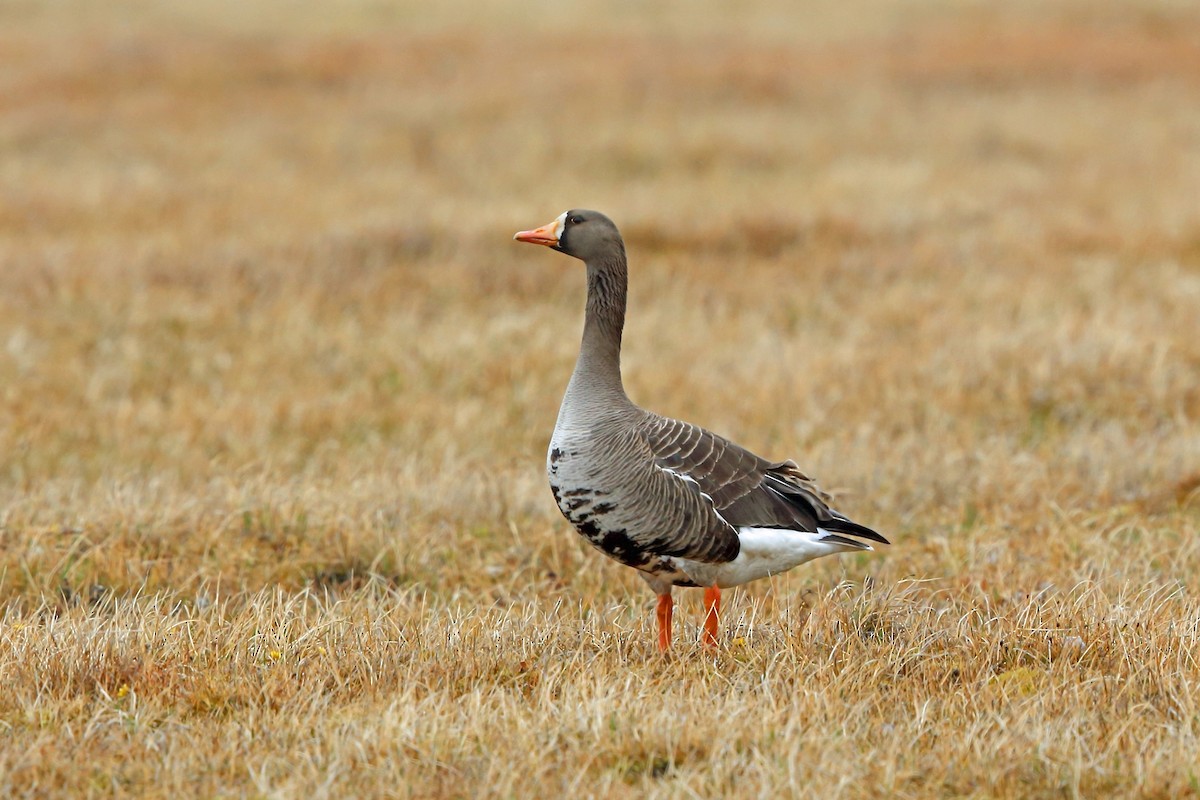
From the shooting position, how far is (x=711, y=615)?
16.6 feet

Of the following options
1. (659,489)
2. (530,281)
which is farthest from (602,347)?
(530,281)

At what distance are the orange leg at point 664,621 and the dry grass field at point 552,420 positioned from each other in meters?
0.09

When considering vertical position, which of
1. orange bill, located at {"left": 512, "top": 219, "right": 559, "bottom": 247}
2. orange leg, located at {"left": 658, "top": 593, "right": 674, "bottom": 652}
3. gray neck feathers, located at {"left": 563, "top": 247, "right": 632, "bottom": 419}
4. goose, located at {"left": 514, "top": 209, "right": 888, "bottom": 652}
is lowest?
orange leg, located at {"left": 658, "top": 593, "right": 674, "bottom": 652}

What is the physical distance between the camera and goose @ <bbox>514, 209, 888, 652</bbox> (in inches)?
197

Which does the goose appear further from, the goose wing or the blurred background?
the blurred background

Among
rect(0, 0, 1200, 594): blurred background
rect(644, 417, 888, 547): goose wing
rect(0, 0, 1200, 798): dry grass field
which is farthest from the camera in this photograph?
rect(0, 0, 1200, 594): blurred background

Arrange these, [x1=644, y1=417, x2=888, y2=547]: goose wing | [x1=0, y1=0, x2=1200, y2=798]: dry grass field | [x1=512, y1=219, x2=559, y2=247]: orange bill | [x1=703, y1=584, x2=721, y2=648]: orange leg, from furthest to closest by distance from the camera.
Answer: [x1=512, y1=219, x2=559, y2=247]: orange bill < [x1=644, y1=417, x2=888, y2=547]: goose wing < [x1=703, y1=584, x2=721, y2=648]: orange leg < [x1=0, y1=0, x2=1200, y2=798]: dry grass field

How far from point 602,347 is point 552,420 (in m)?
4.27

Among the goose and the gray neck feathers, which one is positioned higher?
the gray neck feathers

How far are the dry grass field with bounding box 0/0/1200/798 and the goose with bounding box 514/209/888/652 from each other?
11.0 inches

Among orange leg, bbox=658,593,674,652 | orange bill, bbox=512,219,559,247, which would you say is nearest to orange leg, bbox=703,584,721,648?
orange leg, bbox=658,593,674,652

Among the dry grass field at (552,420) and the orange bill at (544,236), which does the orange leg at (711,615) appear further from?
the orange bill at (544,236)

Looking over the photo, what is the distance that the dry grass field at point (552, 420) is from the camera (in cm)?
410

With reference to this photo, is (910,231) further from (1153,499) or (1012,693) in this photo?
(1012,693)
